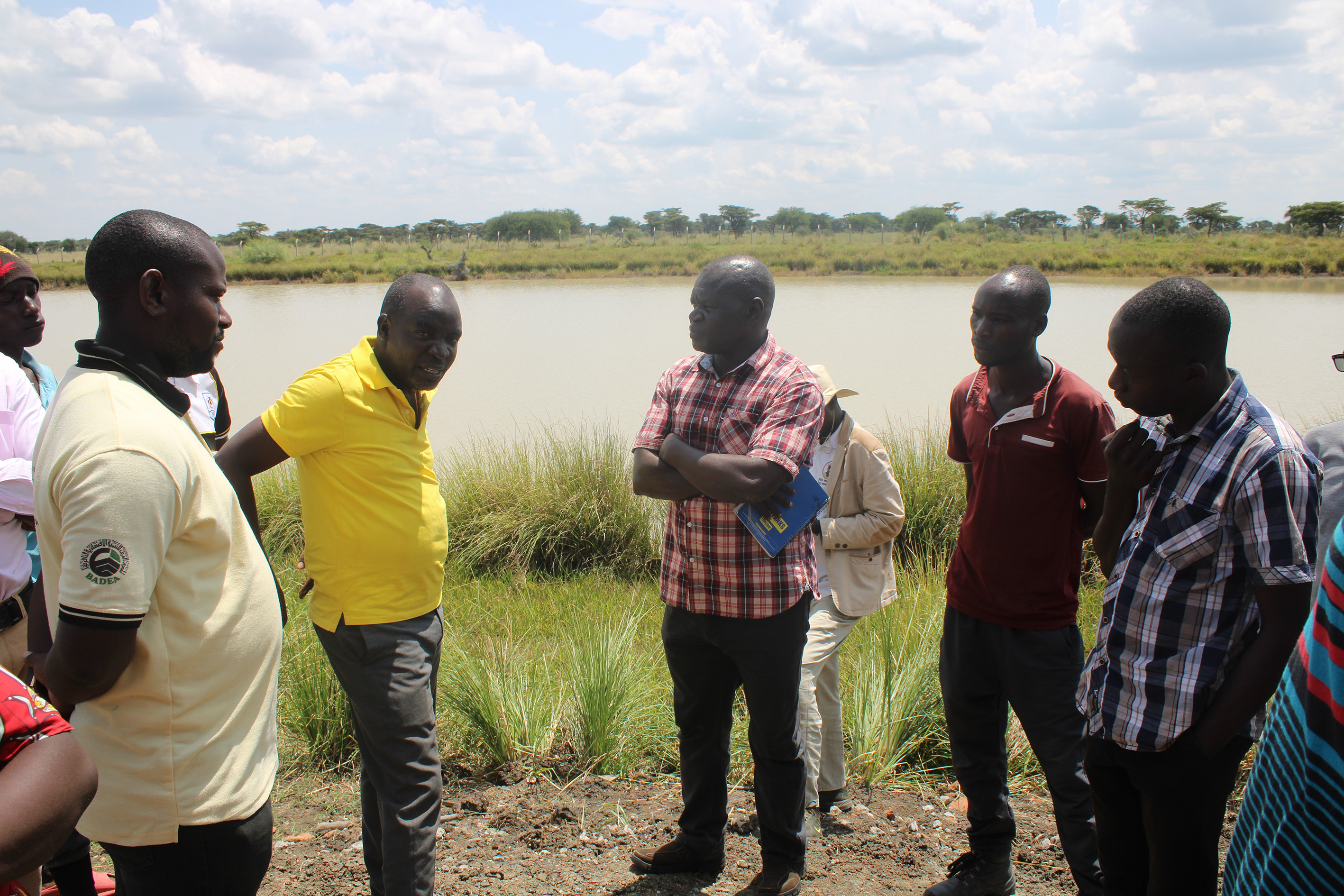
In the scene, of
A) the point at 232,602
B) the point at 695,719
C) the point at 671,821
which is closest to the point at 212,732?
the point at 232,602

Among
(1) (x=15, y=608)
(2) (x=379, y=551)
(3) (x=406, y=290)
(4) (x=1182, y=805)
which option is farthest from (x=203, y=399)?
(4) (x=1182, y=805)

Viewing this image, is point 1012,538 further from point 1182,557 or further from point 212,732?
point 212,732

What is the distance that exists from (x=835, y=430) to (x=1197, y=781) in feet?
6.28

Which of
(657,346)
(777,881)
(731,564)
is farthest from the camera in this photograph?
(657,346)

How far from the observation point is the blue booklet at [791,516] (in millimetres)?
2664

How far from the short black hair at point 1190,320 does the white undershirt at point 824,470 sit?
1597mm

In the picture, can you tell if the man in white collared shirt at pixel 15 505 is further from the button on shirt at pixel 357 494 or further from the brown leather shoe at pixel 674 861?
the brown leather shoe at pixel 674 861

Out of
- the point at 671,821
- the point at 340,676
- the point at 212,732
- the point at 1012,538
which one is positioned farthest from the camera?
the point at 671,821

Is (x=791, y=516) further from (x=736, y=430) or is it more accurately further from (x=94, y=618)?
(x=94, y=618)

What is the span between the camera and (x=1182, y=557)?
78.0 inches

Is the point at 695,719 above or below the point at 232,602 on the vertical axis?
below

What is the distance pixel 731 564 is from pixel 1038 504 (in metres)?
1.06

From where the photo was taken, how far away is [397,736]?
95.0 inches

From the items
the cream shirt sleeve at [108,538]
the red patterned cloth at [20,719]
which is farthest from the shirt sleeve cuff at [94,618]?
the red patterned cloth at [20,719]
